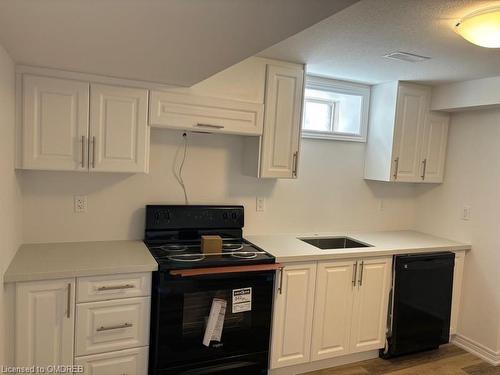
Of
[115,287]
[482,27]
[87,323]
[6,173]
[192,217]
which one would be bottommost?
[87,323]

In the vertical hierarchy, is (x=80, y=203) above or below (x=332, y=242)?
above

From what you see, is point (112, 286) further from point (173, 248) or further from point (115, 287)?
point (173, 248)

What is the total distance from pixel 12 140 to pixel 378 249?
257 cm

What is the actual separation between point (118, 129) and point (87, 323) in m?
1.16

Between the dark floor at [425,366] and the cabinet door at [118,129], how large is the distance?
80.4 inches

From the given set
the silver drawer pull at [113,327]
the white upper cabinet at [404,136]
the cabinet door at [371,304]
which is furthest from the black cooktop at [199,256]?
the white upper cabinet at [404,136]

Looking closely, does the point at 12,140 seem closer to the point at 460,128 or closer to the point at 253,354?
the point at 253,354

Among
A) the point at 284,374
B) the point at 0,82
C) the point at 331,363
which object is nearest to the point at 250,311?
the point at 284,374

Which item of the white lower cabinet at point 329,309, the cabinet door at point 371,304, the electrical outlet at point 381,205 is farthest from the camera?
the electrical outlet at point 381,205

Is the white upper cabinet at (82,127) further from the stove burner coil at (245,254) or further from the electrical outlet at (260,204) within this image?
the electrical outlet at (260,204)

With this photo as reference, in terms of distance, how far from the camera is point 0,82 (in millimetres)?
1775

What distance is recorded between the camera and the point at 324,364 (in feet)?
9.72

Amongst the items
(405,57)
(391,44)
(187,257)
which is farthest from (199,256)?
(405,57)

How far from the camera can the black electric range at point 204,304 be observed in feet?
7.47
